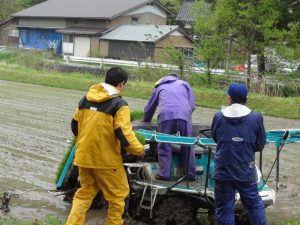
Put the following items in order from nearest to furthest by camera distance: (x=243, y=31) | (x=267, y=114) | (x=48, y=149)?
(x=48, y=149) → (x=267, y=114) → (x=243, y=31)

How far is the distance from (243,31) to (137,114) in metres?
14.2

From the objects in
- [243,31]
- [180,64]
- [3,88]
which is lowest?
[3,88]

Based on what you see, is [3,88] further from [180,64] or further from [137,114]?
[137,114]

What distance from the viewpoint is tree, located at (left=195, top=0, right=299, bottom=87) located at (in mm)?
19656

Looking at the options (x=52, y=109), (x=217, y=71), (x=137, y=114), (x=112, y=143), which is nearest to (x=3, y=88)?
(x=52, y=109)

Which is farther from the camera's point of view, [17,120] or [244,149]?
[17,120]

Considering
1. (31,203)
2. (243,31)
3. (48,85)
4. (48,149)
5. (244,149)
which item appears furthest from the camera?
(48,85)

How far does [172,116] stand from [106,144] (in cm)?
121

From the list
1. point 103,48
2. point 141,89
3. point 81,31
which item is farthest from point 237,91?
point 81,31

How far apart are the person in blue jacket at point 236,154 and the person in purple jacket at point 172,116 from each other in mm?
802

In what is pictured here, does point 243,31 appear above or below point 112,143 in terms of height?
above

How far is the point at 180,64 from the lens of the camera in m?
21.7

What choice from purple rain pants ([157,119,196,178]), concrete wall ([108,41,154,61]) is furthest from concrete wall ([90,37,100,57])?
purple rain pants ([157,119,196,178])

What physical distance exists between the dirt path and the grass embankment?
3.77ft
